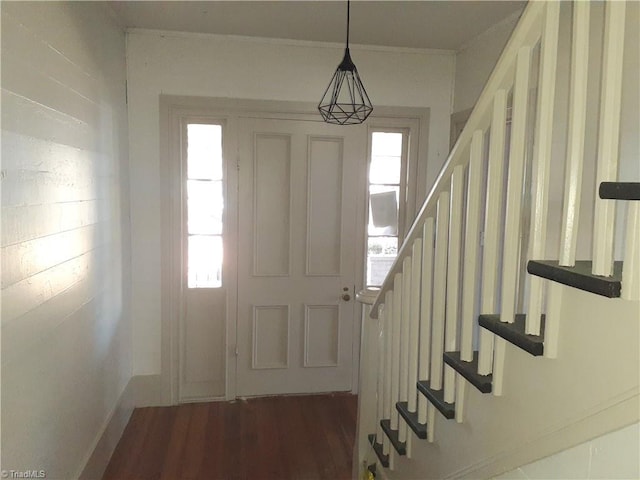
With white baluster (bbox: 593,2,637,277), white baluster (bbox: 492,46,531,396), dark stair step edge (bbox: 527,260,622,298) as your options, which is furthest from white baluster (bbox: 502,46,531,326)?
white baluster (bbox: 593,2,637,277)

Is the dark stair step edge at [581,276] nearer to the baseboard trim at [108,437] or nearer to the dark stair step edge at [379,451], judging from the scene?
the dark stair step edge at [379,451]

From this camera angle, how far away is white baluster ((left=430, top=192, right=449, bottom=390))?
5.17ft

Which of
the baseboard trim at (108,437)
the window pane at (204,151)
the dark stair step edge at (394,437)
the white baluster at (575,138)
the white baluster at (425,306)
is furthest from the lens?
the window pane at (204,151)

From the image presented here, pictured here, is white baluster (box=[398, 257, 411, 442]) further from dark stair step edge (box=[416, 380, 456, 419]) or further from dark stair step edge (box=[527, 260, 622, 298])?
dark stair step edge (box=[527, 260, 622, 298])

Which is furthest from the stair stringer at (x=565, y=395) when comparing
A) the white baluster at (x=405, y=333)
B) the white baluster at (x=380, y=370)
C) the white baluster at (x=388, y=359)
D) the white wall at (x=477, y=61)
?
the white wall at (x=477, y=61)

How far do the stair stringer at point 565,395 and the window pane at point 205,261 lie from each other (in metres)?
2.21

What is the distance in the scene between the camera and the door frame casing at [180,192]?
10.4 feet

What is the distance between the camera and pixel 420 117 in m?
3.44

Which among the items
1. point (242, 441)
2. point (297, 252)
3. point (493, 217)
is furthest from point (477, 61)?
point (242, 441)

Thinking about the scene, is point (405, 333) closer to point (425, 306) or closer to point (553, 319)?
point (425, 306)

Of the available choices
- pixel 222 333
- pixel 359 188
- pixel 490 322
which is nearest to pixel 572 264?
pixel 490 322

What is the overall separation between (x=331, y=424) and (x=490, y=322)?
221 centimetres

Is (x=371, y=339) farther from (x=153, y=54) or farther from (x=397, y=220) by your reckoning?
(x=153, y=54)

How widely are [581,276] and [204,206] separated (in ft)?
8.90
